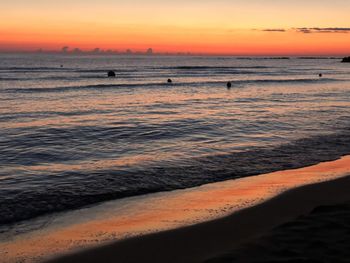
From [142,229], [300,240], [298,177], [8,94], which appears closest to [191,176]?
[298,177]

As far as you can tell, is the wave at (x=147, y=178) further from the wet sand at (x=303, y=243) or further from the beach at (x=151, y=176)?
the wet sand at (x=303, y=243)

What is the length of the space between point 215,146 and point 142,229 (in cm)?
818

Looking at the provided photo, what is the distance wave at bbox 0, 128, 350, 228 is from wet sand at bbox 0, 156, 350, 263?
22.0 inches

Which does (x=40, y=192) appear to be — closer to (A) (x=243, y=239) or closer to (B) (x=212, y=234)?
(B) (x=212, y=234)

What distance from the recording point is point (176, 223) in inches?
286

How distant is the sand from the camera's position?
5.66 m

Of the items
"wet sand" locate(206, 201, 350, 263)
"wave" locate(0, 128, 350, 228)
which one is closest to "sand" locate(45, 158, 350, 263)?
"wet sand" locate(206, 201, 350, 263)

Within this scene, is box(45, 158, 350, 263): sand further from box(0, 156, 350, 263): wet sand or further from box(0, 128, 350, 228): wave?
box(0, 128, 350, 228): wave

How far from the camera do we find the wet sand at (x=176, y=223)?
6.05 meters

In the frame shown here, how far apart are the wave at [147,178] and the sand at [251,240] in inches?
100

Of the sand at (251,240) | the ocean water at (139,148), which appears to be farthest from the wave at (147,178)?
the sand at (251,240)

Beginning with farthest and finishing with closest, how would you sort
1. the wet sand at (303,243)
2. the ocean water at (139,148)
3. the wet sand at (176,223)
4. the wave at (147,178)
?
the ocean water at (139,148), the wave at (147,178), the wet sand at (176,223), the wet sand at (303,243)

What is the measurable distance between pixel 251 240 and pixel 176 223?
1.56 metres

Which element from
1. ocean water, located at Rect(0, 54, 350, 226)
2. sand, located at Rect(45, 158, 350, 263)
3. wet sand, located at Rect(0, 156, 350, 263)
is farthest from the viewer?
ocean water, located at Rect(0, 54, 350, 226)
